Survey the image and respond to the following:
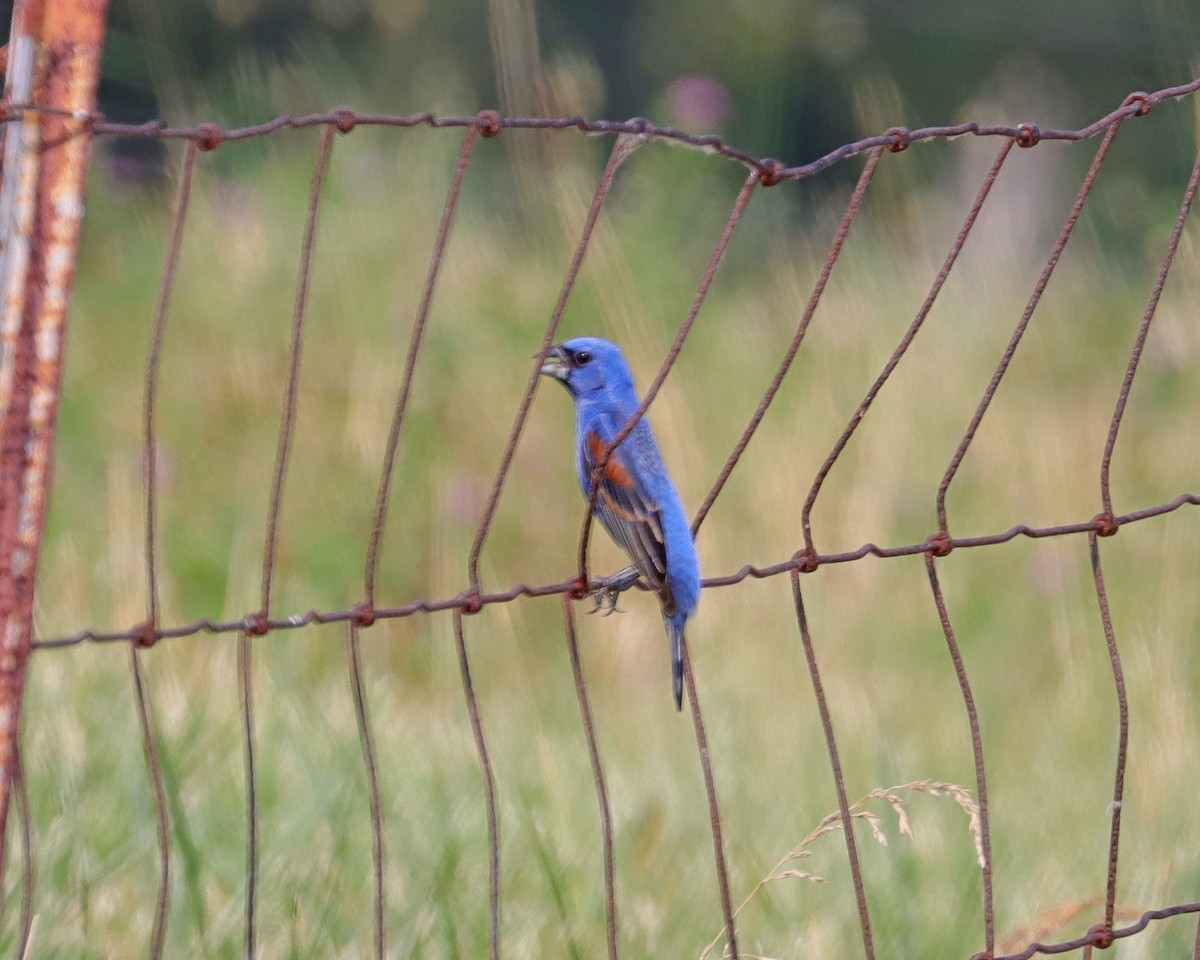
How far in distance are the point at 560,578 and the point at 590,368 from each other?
7.90 feet

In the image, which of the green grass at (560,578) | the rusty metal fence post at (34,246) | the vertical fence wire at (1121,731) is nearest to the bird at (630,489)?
the green grass at (560,578)

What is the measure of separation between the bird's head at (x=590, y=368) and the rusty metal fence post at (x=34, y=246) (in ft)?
5.65

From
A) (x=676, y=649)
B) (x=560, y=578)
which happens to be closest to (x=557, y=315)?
(x=676, y=649)

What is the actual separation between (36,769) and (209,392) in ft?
9.38

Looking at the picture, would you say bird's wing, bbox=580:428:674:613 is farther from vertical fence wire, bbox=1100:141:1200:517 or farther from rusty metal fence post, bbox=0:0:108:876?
rusty metal fence post, bbox=0:0:108:876

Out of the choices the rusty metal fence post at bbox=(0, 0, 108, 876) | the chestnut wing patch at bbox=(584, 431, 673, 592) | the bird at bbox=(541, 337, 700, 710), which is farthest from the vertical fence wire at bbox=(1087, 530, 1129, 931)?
the rusty metal fence post at bbox=(0, 0, 108, 876)

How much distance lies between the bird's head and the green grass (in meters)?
0.93

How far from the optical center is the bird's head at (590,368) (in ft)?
12.1

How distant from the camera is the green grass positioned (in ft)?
11.3

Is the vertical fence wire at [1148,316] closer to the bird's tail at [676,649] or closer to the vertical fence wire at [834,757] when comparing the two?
the vertical fence wire at [834,757]

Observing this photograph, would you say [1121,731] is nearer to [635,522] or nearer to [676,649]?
[635,522]

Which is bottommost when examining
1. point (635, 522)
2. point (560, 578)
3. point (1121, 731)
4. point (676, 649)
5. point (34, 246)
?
point (1121, 731)

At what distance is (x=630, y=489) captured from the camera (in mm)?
3340

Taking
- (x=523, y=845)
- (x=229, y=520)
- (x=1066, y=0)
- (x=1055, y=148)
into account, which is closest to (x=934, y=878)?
(x=523, y=845)
